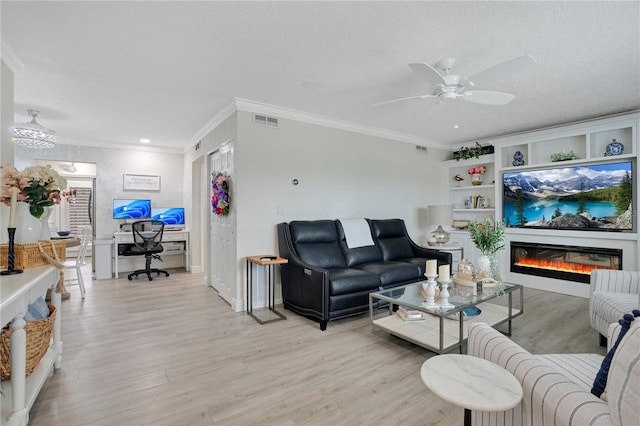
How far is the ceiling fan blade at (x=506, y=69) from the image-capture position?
209 cm

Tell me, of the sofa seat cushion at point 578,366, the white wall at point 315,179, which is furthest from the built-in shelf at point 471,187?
the sofa seat cushion at point 578,366

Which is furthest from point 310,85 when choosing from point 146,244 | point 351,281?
point 146,244

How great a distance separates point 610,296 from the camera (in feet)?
8.45

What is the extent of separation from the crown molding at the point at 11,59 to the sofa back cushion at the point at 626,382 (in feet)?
13.0

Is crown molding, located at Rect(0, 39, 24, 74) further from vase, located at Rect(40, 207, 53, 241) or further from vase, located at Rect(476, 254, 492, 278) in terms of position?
vase, located at Rect(476, 254, 492, 278)

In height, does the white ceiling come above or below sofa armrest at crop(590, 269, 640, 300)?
above

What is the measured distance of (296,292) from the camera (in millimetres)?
3508

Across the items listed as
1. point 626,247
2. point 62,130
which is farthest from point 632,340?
point 62,130

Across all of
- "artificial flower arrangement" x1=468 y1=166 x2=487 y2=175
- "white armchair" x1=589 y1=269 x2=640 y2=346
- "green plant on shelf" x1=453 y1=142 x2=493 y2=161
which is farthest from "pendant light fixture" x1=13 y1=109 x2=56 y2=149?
"artificial flower arrangement" x1=468 y1=166 x2=487 y2=175

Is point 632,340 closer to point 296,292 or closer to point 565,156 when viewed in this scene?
point 296,292

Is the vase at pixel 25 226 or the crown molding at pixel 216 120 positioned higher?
the crown molding at pixel 216 120

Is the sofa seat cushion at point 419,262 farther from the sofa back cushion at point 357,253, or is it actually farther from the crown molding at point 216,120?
the crown molding at point 216,120

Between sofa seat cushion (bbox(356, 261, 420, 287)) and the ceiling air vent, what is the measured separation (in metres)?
2.12

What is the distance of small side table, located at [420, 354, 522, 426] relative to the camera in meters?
1.08
